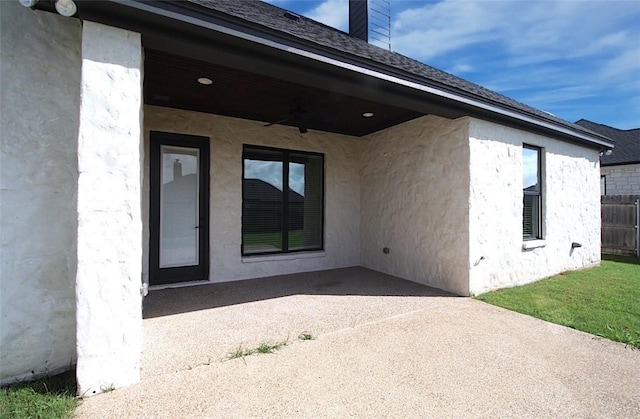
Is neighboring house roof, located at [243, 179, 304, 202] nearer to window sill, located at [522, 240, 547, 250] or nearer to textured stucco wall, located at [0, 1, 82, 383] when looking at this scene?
textured stucco wall, located at [0, 1, 82, 383]

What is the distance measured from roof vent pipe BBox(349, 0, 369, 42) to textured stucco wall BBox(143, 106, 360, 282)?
7.69 feet

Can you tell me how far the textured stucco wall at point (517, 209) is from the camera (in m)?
4.81

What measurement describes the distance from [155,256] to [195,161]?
1756 mm

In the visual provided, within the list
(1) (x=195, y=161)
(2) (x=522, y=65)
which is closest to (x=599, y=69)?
(2) (x=522, y=65)

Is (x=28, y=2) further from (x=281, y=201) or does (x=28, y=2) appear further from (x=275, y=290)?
(x=281, y=201)

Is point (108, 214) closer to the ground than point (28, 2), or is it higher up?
closer to the ground

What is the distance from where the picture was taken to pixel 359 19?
6.81 m

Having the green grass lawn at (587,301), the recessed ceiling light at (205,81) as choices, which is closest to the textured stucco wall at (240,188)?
the recessed ceiling light at (205,81)

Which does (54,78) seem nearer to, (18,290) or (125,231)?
(125,231)

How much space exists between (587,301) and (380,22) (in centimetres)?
675

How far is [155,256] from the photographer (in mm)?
4973

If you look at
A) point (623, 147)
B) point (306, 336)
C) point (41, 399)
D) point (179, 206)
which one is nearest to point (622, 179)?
point (623, 147)

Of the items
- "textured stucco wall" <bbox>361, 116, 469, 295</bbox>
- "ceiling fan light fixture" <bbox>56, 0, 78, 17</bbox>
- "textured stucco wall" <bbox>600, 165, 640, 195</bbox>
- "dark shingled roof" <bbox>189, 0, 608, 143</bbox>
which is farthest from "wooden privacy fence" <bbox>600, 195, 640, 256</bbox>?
"ceiling fan light fixture" <bbox>56, 0, 78, 17</bbox>

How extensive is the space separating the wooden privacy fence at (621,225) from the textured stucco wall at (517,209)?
2907 millimetres
